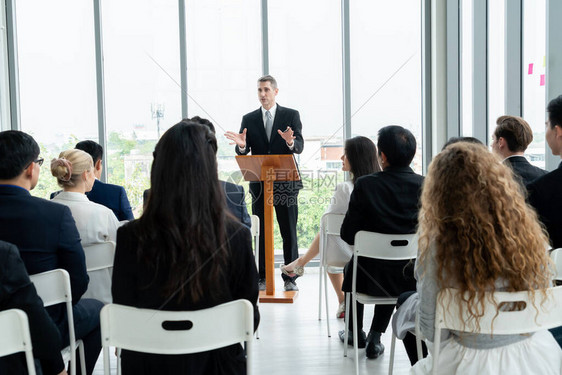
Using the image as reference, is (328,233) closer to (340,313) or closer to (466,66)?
(340,313)

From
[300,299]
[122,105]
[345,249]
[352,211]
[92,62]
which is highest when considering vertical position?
[92,62]

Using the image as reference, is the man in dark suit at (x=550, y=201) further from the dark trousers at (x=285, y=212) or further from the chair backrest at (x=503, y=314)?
the dark trousers at (x=285, y=212)

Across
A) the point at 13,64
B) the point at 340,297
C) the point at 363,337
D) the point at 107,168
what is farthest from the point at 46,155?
the point at 363,337

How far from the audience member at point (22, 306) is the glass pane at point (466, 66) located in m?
4.38

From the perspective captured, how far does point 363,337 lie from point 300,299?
4.15 ft

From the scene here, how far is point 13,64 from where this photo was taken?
18.8 feet

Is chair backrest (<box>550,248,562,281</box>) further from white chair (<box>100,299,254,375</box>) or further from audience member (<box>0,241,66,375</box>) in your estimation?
audience member (<box>0,241,66,375</box>)

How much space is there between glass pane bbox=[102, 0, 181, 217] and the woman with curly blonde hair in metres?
4.47

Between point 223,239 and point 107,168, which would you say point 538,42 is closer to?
point 223,239

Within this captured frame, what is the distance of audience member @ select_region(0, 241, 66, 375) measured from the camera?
157 centimetres

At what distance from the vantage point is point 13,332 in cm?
146

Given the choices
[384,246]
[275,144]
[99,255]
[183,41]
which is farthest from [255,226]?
[183,41]

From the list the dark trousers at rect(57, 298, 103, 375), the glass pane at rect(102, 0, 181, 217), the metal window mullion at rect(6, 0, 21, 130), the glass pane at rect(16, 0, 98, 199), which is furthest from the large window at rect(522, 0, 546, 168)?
Result: the metal window mullion at rect(6, 0, 21, 130)

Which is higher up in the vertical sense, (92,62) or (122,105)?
(92,62)
